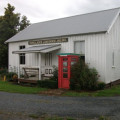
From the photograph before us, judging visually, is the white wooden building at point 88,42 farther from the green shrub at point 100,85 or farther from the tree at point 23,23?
the tree at point 23,23

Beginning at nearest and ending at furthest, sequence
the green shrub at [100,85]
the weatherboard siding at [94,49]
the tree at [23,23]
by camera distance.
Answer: the green shrub at [100,85]
the weatherboard siding at [94,49]
the tree at [23,23]

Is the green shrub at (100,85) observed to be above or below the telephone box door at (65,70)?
below

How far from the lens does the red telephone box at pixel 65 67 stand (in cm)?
1231

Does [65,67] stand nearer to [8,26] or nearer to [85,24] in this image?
[85,24]

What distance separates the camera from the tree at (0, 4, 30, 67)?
2481 centimetres

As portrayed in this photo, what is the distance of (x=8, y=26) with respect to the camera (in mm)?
26359

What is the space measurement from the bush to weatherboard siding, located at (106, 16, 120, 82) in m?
1.88

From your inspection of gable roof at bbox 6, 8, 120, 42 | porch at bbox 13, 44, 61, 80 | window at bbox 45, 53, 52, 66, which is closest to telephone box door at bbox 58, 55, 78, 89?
porch at bbox 13, 44, 61, 80

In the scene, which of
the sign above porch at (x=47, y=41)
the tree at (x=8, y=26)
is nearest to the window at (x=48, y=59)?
the sign above porch at (x=47, y=41)

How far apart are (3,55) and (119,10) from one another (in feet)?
52.9

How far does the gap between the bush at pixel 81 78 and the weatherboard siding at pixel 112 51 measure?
1.88m

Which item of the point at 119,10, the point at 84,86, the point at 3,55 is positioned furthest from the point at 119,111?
the point at 3,55

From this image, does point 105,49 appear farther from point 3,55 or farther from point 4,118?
point 3,55

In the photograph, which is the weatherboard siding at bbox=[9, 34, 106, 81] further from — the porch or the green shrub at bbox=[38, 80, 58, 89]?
the green shrub at bbox=[38, 80, 58, 89]
